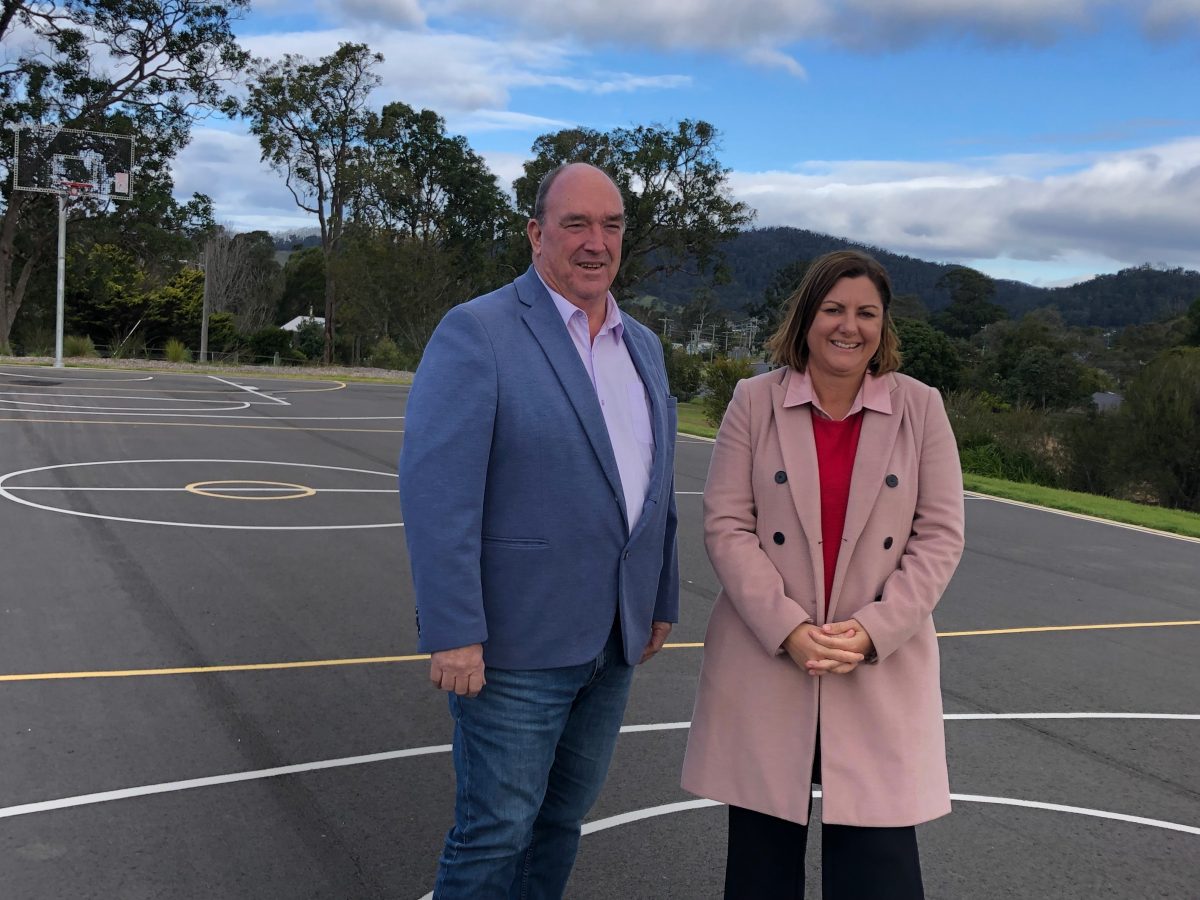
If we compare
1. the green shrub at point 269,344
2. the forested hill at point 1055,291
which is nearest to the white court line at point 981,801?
the green shrub at point 269,344

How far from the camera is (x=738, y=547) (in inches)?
112

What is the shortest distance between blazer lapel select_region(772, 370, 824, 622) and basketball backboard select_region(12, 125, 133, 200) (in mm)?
33280

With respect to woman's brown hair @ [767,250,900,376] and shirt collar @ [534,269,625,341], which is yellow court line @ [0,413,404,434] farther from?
woman's brown hair @ [767,250,900,376]

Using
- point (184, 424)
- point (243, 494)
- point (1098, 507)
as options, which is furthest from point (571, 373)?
point (184, 424)

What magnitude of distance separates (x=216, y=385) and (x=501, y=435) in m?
27.5

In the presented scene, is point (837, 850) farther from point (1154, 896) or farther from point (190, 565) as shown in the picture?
point (190, 565)

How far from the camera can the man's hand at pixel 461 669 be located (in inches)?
99.7

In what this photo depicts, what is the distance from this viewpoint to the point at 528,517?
2.60 m

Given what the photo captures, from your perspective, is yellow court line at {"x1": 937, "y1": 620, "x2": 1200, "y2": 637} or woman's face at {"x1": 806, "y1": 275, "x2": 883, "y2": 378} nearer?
woman's face at {"x1": 806, "y1": 275, "x2": 883, "y2": 378}

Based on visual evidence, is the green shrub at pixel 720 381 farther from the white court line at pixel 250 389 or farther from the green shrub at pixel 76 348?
the green shrub at pixel 76 348

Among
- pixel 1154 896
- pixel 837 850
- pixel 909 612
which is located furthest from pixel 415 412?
pixel 1154 896

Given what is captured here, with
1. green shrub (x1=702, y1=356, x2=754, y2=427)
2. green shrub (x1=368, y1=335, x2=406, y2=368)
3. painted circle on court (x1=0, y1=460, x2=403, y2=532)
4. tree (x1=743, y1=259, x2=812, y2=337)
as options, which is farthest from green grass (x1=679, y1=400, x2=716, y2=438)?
tree (x1=743, y1=259, x2=812, y2=337)

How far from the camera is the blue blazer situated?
8.25 feet

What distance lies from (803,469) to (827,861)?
0.98 metres
